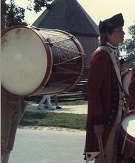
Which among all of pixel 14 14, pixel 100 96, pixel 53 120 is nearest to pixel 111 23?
pixel 100 96

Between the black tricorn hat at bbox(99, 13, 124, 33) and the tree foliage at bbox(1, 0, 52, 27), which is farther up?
the black tricorn hat at bbox(99, 13, 124, 33)

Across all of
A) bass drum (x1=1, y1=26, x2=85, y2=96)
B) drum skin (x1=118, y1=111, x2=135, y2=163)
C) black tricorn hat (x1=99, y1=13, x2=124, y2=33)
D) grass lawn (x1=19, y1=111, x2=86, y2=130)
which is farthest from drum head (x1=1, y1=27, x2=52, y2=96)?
grass lawn (x1=19, y1=111, x2=86, y2=130)

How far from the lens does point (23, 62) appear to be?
4.01 metres

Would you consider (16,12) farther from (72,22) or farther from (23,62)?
(72,22)

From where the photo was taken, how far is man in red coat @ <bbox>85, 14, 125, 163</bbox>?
12.9ft

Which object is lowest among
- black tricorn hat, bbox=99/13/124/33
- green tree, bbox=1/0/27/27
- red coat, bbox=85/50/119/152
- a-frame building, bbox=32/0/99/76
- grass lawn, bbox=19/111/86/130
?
a-frame building, bbox=32/0/99/76

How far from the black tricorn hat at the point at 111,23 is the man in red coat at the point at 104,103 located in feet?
0.27

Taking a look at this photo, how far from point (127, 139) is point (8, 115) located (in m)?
1.09

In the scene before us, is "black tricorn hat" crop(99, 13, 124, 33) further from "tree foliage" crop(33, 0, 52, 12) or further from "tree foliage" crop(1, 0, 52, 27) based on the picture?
"tree foliage" crop(33, 0, 52, 12)

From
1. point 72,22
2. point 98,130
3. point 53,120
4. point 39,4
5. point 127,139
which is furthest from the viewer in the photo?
point 72,22

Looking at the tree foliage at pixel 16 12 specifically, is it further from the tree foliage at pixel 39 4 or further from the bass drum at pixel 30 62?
the bass drum at pixel 30 62

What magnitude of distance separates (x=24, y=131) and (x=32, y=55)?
5385 millimetres

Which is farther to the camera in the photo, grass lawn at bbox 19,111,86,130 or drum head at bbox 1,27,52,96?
grass lawn at bbox 19,111,86,130

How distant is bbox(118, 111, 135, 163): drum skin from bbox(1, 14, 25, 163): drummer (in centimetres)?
97
